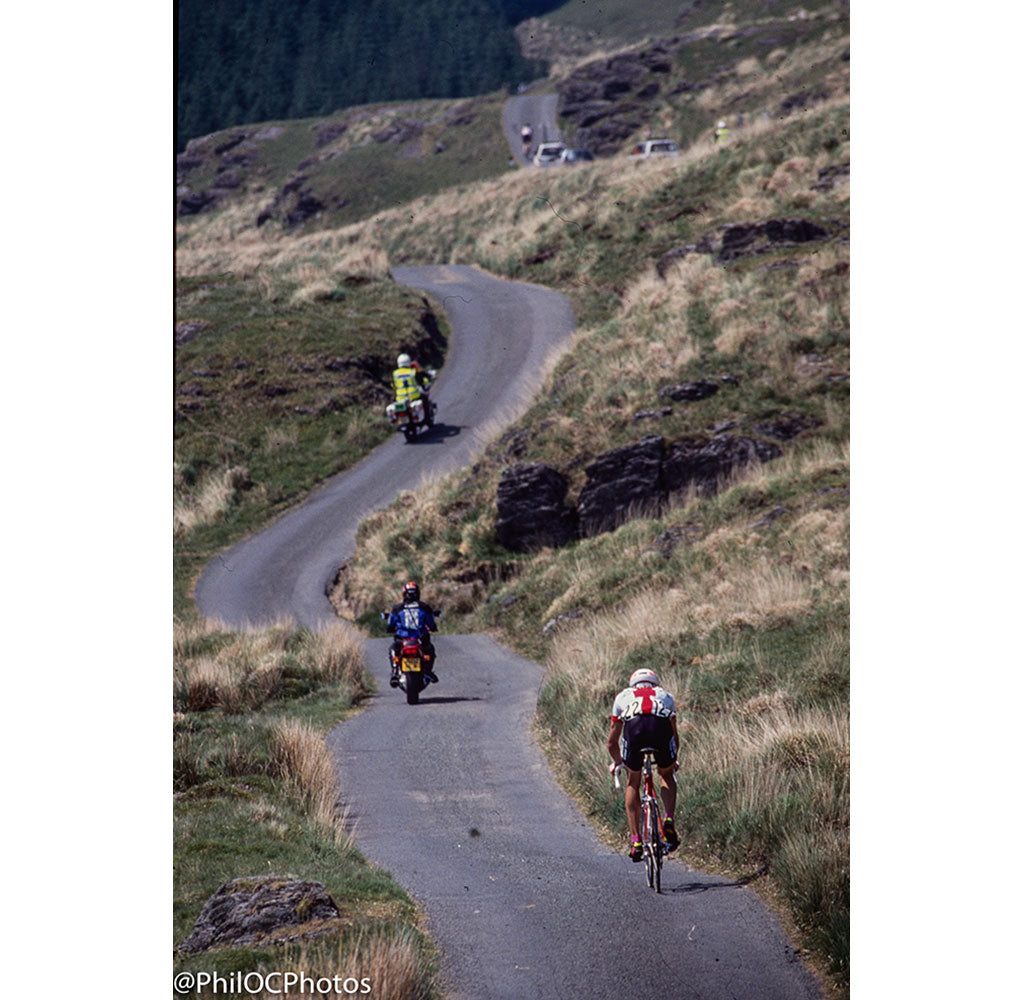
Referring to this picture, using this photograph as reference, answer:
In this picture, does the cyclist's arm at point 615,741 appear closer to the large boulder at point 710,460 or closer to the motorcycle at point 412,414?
the large boulder at point 710,460

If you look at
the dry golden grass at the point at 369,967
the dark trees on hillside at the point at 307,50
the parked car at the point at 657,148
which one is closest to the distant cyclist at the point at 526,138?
the parked car at the point at 657,148

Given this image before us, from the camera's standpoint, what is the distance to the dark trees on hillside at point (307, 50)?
11.6 metres

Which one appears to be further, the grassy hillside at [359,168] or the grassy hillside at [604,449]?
the grassy hillside at [359,168]

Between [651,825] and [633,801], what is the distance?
0.23m

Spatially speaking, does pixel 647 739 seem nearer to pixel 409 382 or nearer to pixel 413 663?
pixel 413 663

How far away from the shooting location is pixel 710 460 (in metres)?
23.5

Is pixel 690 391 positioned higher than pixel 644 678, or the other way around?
pixel 690 391

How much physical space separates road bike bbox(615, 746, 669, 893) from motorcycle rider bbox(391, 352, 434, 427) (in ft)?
53.3

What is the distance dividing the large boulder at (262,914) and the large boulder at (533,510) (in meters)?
15.4

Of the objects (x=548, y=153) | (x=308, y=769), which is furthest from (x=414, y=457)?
(x=548, y=153)

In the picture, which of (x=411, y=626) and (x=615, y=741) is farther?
(x=411, y=626)

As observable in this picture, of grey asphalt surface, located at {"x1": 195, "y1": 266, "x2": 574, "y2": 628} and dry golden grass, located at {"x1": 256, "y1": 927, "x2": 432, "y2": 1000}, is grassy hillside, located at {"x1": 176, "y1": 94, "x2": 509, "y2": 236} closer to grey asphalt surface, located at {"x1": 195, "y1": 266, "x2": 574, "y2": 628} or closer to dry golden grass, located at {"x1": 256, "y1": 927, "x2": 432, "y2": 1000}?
grey asphalt surface, located at {"x1": 195, "y1": 266, "x2": 574, "y2": 628}

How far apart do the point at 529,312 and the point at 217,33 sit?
75.9 feet

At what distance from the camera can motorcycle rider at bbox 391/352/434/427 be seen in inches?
992
